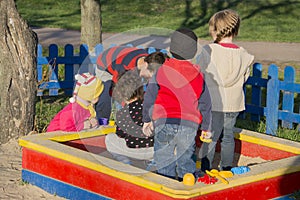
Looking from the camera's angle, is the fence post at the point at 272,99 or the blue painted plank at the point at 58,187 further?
the fence post at the point at 272,99

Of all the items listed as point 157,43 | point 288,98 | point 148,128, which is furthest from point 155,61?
point 157,43

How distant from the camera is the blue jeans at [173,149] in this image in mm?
5508

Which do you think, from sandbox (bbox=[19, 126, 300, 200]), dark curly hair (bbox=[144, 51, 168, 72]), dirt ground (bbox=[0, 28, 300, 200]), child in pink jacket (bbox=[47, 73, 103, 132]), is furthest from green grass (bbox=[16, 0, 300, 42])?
dark curly hair (bbox=[144, 51, 168, 72])

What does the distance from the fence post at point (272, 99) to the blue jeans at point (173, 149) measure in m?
3.31

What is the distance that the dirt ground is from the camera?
6.06 meters

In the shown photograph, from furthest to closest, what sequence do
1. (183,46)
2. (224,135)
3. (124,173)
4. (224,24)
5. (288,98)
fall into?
(288,98), (224,135), (224,24), (183,46), (124,173)

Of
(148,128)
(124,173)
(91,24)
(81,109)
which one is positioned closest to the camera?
(124,173)

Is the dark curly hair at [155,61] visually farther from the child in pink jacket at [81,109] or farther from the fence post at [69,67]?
the fence post at [69,67]

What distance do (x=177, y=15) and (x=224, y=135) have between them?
18.7 metres

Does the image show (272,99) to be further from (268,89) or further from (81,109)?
(81,109)

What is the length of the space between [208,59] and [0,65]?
8.36ft

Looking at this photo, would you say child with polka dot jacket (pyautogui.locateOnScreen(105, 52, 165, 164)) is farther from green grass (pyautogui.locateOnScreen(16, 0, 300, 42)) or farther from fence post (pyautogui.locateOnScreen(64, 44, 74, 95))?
green grass (pyautogui.locateOnScreen(16, 0, 300, 42))

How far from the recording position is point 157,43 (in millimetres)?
17172

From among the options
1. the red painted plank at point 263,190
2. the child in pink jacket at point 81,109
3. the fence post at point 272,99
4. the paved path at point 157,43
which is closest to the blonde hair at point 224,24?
the red painted plank at point 263,190
